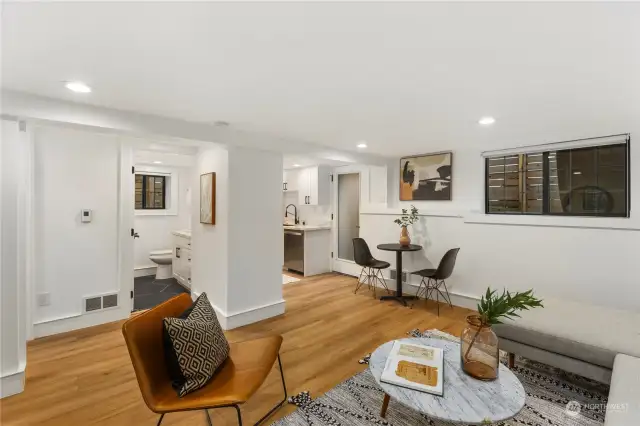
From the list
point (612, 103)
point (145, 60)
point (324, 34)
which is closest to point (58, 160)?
point (145, 60)

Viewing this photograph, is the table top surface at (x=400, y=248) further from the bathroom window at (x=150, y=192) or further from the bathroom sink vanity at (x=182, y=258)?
the bathroom window at (x=150, y=192)

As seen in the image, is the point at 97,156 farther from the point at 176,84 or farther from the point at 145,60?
the point at 145,60

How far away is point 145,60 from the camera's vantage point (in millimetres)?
1665

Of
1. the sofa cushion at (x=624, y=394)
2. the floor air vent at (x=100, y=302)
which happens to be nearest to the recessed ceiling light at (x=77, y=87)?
the floor air vent at (x=100, y=302)

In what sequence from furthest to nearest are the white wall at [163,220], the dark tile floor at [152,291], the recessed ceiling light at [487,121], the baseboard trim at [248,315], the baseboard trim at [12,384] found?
the white wall at [163,220]
the dark tile floor at [152,291]
the baseboard trim at [248,315]
the recessed ceiling light at [487,121]
the baseboard trim at [12,384]

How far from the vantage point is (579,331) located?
225cm

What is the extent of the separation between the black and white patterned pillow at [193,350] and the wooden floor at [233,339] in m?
0.53

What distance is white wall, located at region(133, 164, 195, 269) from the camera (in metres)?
5.49

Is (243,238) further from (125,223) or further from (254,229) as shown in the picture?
(125,223)

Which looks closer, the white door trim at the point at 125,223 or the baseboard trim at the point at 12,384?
the baseboard trim at the point at 12,384

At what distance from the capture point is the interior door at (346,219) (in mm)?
5848

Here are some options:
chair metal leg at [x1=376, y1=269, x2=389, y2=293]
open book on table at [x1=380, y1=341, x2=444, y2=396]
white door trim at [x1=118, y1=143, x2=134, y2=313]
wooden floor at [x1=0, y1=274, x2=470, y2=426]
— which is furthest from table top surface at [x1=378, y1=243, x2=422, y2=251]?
white door trim at [x1=118, y1=143, x2=134, y2=313]

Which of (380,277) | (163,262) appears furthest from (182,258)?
(380,277)

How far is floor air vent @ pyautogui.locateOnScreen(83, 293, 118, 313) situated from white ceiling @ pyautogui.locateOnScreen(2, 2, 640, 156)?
2.26 metres
